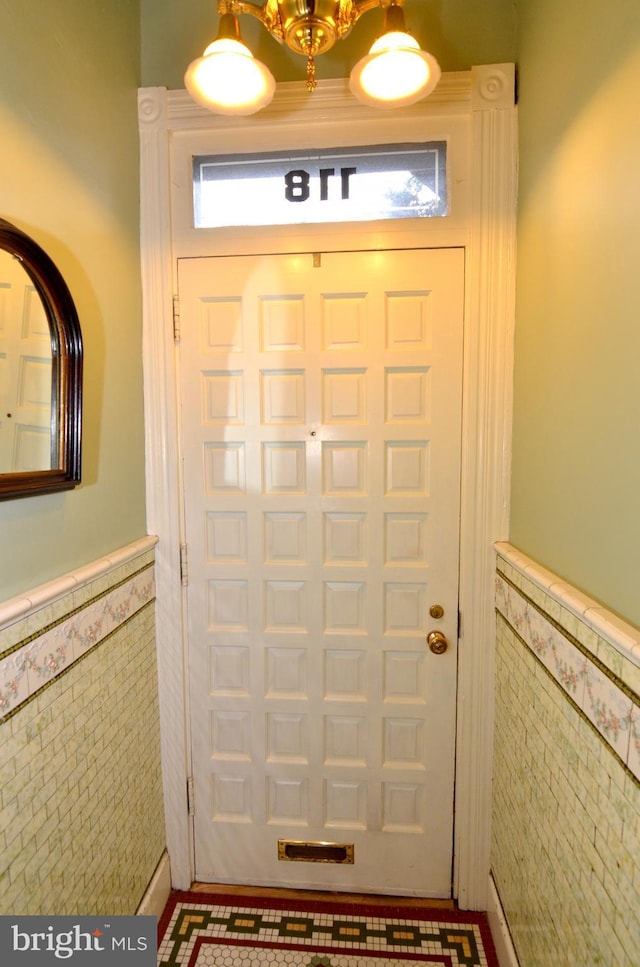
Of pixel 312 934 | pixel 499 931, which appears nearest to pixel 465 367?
pixel 499 931

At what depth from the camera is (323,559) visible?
1434mm

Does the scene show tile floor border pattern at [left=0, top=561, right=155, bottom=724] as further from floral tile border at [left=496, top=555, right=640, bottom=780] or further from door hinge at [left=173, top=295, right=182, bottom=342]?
floral tile border at [left=496, top=555, right=640, bottom=780]

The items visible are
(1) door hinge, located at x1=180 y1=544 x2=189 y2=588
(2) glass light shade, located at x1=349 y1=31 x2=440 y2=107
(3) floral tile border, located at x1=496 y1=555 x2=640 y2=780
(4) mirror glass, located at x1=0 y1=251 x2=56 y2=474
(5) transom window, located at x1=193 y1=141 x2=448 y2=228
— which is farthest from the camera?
(1) door hinge, located at x1=180 y1=544 x2=189 y2=588

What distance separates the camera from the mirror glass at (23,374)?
33.3 inches

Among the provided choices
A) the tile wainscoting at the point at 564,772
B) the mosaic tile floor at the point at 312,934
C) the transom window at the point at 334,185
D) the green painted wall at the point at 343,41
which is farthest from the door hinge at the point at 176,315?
the mosaic tile floor at the point at 312,934

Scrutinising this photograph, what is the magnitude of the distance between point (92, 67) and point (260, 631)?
163 centimetres

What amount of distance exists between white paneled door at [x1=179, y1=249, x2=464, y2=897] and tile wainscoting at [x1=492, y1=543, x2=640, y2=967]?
0.20 meters

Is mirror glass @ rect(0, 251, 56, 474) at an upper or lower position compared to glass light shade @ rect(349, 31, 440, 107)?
lower

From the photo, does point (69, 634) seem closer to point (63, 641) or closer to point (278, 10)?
point (63, 641)

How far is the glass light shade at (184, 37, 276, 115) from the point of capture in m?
0.96

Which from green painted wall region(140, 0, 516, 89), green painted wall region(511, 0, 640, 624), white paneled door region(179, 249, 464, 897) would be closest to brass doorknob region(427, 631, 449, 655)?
white paneled door region(179, 249, 464, 897)

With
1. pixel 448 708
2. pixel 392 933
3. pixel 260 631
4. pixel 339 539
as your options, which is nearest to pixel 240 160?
pixel 339 539

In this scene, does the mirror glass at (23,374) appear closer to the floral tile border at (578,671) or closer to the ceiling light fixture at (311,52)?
the ceiling light fixture at (311,52)

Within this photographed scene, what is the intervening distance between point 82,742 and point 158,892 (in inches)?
29.2
